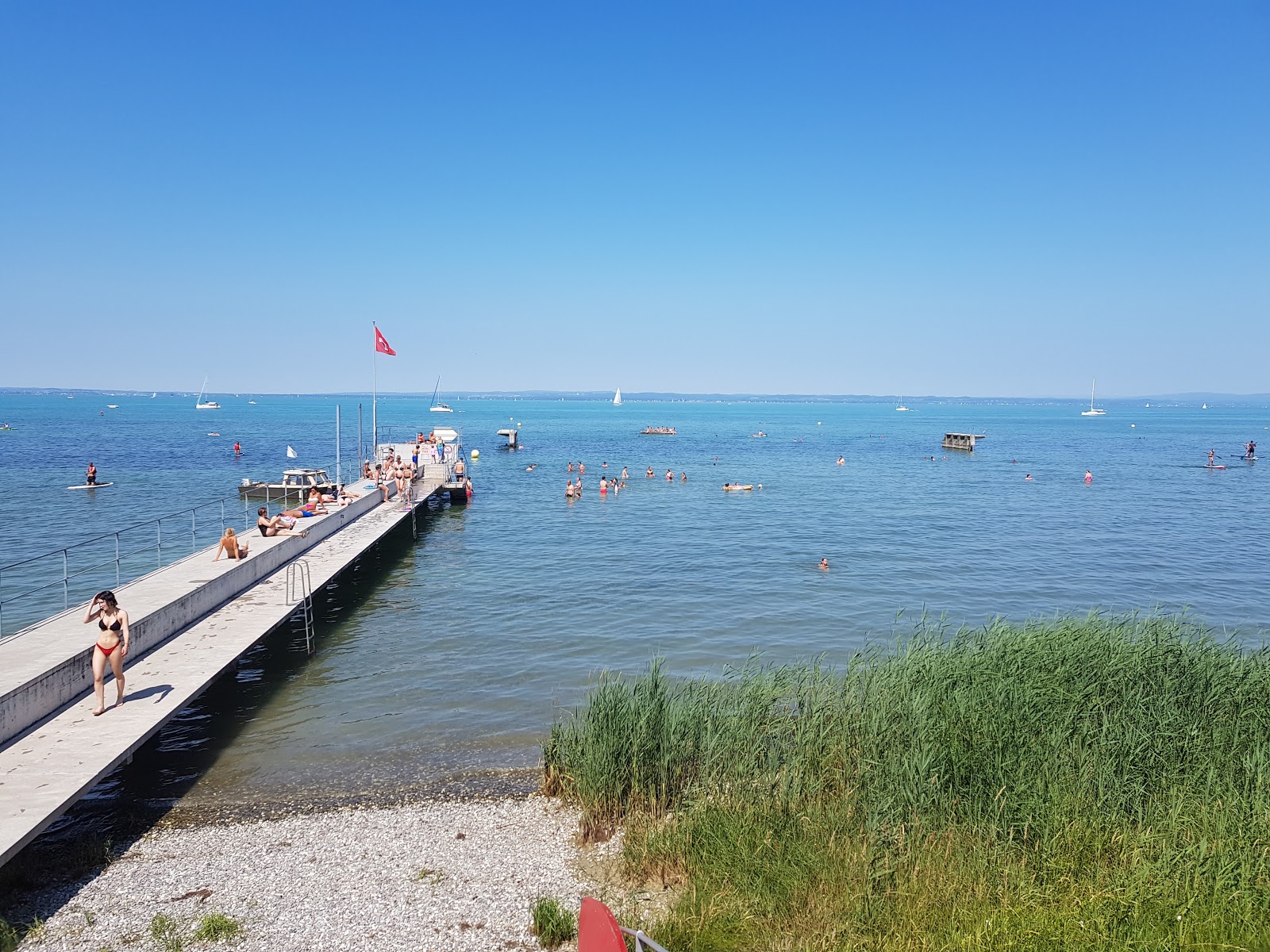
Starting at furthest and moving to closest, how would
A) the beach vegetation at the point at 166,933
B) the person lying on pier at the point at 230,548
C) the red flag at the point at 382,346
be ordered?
the red flag at the point at 382,346 → the person lying on pier at the point at 230,548 → the beach vegetation at the point at 166,933

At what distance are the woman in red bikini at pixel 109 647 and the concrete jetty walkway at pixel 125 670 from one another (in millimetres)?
302

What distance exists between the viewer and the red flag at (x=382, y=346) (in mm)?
36562

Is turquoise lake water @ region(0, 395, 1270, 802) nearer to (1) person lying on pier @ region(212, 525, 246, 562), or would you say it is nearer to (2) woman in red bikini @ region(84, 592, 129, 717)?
(2) woman in red bikini @ region(84, 592, 129, 717)

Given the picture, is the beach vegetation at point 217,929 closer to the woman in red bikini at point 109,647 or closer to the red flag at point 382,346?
the woman in red bikini at point 109,647

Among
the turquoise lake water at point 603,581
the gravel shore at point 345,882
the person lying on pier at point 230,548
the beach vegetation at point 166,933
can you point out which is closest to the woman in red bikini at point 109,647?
the turquoise lake water at point 603,581

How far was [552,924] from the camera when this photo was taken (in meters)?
7.98

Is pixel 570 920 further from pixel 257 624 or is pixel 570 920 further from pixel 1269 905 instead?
pixel 257 624

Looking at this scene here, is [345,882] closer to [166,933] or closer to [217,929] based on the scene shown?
[217,929]

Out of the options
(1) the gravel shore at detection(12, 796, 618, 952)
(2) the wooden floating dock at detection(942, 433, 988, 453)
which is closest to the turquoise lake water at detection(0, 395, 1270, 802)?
(1) the gravel shore at detection(12, 796, 618, 952)

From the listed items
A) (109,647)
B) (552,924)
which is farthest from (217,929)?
(109,647)

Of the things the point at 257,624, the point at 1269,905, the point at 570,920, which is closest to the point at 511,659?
the point at 257,624

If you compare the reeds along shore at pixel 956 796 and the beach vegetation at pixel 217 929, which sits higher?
the reeds along shore at pixel 956 796

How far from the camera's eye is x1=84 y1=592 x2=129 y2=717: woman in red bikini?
11.6m

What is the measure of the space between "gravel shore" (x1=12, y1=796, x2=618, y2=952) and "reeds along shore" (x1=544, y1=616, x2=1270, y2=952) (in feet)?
3.07
